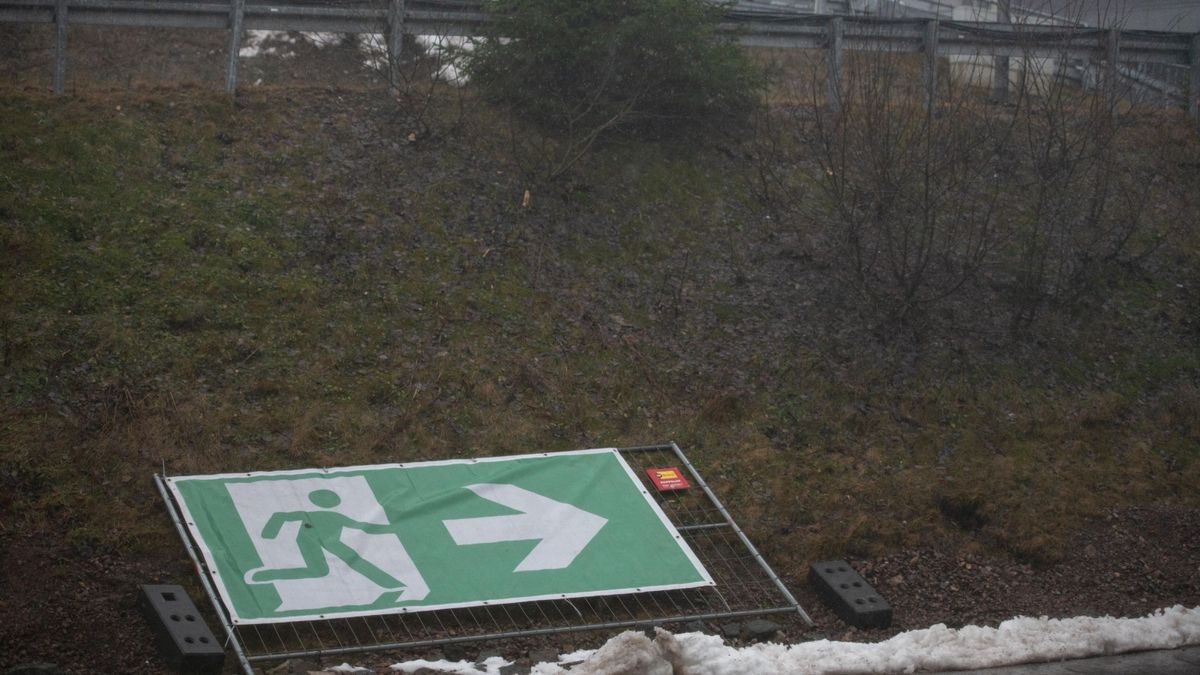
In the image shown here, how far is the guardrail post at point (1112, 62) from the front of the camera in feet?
45.5

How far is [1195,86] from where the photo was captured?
56.5 feet

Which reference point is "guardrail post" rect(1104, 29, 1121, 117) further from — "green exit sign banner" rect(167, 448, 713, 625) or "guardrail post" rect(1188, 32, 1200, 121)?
"green exit sign banner" rect(167, 448, 713, 625)

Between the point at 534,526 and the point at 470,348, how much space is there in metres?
2.46

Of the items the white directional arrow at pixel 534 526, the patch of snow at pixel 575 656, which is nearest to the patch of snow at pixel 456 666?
the patch of snow at pixel 575 656

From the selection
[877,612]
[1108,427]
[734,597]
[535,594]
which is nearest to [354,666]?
[535,594]

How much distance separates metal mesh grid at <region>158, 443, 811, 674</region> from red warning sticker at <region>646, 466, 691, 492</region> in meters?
0.08

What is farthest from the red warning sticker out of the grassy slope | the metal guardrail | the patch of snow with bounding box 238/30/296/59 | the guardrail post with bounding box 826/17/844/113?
the patch of snow with bounding box 238/30/296/59

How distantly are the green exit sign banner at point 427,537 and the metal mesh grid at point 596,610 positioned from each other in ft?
0.38

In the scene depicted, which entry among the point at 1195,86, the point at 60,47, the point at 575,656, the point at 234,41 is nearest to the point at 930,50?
the point at 1195,86

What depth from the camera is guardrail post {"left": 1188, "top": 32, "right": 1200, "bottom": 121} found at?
673 inches

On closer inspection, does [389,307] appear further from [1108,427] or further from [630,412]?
[1108,427]

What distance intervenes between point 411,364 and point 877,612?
186 inches

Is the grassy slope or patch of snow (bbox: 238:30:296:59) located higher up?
patch of snow (bbox: 238:30:296:59)

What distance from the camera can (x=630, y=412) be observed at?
11422mm
